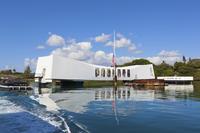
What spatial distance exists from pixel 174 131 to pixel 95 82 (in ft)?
315

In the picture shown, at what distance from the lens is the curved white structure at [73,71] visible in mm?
99250

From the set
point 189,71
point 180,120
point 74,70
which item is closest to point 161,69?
point 189,71

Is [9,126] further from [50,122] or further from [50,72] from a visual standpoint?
[50,72]

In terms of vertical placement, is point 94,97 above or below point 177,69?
below

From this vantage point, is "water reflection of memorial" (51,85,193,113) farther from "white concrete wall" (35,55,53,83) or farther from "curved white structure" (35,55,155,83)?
"curved white structure" (35,55,155,83)

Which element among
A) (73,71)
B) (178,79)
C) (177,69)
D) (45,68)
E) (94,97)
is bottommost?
(94,97)

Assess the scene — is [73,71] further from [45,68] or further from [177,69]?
[177,69]

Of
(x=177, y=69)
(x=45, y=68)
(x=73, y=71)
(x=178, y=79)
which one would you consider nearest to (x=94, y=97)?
(x=73, y=71)

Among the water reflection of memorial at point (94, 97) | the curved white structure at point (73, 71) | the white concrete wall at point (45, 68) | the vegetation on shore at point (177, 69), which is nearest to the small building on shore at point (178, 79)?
→ the curved white structure at point (73, 71)

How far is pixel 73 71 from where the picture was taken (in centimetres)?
10400

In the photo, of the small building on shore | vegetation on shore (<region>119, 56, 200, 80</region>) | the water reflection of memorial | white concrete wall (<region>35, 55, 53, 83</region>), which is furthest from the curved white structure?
the water reflection of memorial

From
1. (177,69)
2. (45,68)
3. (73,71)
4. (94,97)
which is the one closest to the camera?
(94,97)

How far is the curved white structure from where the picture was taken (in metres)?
99.2

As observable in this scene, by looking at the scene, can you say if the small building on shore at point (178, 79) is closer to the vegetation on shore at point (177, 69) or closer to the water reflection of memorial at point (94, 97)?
the vegetation on shore at point (177, 69)
